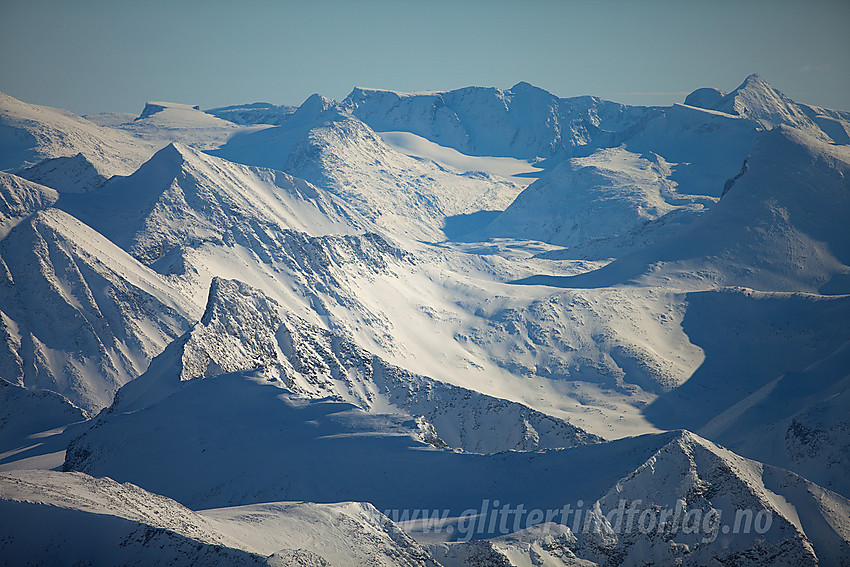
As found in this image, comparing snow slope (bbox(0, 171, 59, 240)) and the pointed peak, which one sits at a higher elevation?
snow slope (bbox(0, 171, 59, 240))

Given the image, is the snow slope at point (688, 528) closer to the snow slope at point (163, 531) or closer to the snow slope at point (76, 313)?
the snow slope at point (163, 531)

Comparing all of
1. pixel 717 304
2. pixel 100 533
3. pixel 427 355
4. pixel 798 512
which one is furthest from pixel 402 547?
pixel 717 304

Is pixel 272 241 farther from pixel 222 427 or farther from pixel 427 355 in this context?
pixel 222 427

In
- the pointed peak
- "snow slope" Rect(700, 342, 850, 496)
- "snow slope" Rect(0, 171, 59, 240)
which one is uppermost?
"snow slope" Rect(0, 171, 59, 240)

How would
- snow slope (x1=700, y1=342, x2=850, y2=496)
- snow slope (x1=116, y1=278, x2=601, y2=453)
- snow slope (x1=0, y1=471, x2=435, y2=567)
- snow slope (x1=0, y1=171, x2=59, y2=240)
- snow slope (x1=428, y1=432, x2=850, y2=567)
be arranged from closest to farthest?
snow slope (x1=0, y1=471, x2=435, y2=567), snow slope (x1=428, y1=432, x2=850, y2=567), snow slope (x1=700, y1=342, x2=850, y2=496), snow slope (x1=116, y1=278, x2=601, y2=453), snow slope (x1=0, y1=171, x2=59, y2=240)

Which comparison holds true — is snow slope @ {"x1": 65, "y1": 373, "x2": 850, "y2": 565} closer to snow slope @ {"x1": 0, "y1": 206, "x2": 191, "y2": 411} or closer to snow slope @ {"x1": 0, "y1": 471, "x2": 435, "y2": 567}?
snow slope @ {"x1": 0, "y1": 471, "x2": 435, "y2": 567}

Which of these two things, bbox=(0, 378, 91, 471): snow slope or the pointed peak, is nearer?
bbox=(0, 378, 91, 471): snow slope

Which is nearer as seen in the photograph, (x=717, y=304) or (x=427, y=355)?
(x=427, y=355)

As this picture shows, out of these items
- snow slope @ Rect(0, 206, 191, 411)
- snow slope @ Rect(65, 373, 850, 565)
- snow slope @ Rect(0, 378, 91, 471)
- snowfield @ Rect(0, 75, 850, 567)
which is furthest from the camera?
snow slope @ Rect(0, 206, 191, 411)

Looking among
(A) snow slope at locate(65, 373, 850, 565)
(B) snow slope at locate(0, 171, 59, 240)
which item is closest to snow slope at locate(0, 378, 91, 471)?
(A) snow slope at locate(65, 373, 850, 565)

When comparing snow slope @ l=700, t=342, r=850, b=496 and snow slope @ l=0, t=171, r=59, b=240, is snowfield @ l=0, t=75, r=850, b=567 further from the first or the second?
snow slope @ l=0, t=171, r=59, b=240
